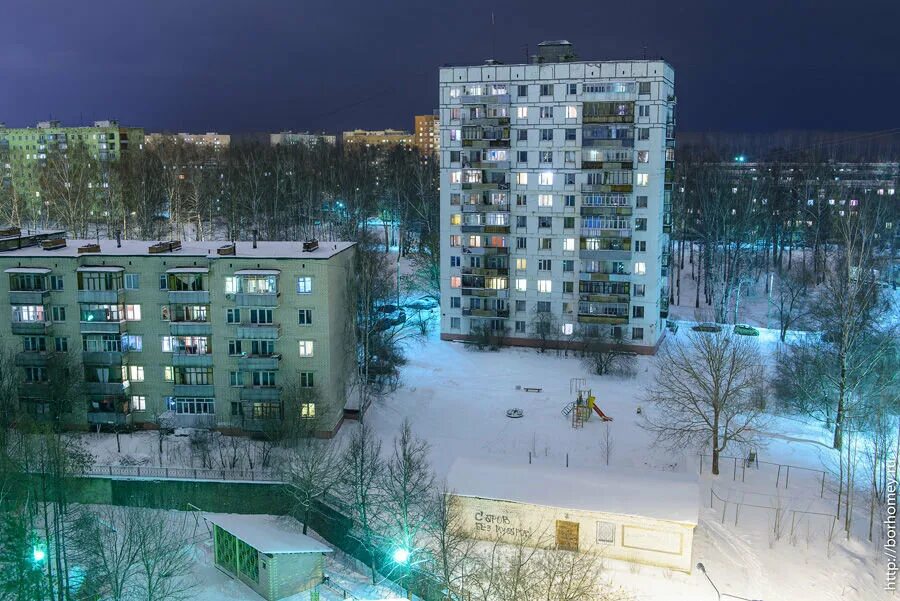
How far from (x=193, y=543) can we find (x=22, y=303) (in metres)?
14.6

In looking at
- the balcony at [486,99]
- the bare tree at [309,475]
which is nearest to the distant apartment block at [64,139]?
the balcony at [486,99]

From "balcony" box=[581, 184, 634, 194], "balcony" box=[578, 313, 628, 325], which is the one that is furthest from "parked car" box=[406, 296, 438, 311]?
"balcony" box=[581, 184, 634, 194]

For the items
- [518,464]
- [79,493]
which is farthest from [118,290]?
[518,464]

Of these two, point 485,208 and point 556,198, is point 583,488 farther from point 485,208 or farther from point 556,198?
point 485,208

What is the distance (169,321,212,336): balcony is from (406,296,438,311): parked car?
24.8 metres

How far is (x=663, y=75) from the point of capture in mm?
47219

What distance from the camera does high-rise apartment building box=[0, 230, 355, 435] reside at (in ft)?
113

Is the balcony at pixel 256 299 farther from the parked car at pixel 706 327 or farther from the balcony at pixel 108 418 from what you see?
the parked car at pixel 706 327

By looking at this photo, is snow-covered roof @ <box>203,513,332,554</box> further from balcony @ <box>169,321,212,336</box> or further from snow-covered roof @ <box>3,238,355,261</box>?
snow-covered roof @ <box>3,238,355,261</box>

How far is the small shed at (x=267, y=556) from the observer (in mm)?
24953

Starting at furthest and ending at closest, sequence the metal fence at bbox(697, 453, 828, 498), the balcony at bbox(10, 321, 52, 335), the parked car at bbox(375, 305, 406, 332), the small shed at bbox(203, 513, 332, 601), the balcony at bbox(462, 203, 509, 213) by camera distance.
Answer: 1. the balcony at bbox(462, 203, 509, 213)
2. the parked car at bbox(375, 305, 406, 332)
3. the balcony at bbox(10, 321, 52, 335)
4. the metal fence at bbox(697, 453, 828, 498)
5. the small shed at bbox(203, 513, 332, 601)

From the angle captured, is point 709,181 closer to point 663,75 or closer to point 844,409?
point 663,75

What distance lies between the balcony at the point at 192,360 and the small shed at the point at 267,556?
29.2 ft

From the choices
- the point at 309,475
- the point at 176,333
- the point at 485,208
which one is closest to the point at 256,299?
the point at 176,333
